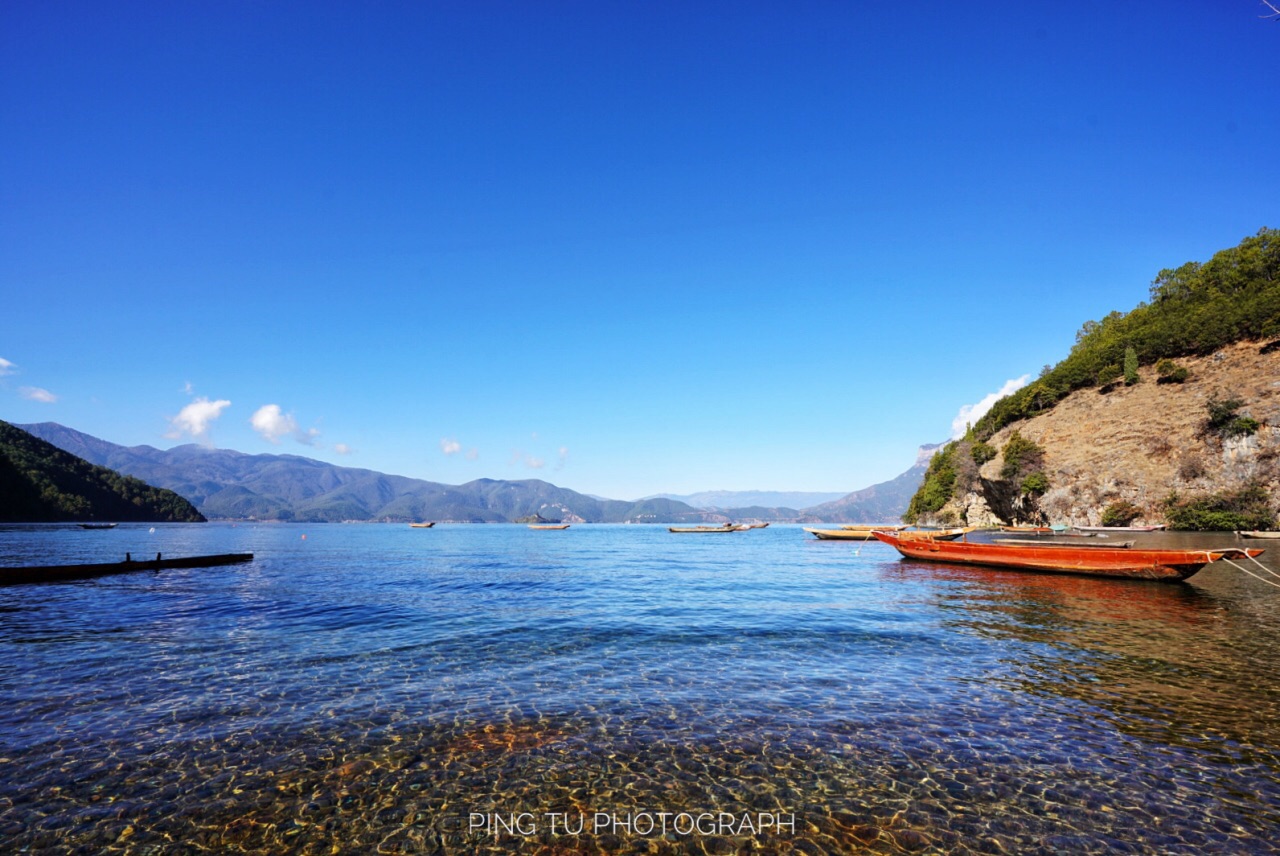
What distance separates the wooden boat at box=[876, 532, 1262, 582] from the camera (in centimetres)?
3014

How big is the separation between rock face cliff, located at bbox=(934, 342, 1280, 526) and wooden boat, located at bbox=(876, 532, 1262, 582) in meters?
60.9

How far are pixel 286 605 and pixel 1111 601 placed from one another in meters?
39.8

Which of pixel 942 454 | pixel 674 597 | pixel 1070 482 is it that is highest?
pixel 942 454

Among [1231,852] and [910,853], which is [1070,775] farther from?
[910,853]

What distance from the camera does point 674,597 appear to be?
29578mm

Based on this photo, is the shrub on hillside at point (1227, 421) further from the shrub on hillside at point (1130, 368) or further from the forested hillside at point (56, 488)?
the forested hillside at point (56, 488)

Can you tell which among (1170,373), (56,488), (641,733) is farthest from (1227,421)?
(56,488)

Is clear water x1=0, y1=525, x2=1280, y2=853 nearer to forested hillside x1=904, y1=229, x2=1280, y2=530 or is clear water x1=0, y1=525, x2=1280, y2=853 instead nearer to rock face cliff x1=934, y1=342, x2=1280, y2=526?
forested hillside x1=904, y1=229, x2=1280, y2=530

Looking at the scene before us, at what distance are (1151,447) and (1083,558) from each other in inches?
2794

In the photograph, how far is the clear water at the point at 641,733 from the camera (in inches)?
286

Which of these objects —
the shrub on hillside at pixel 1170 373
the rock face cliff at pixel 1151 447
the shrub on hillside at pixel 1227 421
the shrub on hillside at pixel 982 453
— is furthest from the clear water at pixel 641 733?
the shrub on hillside at pixel 982 453

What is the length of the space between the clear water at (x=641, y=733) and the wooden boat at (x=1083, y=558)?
9.09 metres

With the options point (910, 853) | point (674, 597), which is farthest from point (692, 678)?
point (674, 597)

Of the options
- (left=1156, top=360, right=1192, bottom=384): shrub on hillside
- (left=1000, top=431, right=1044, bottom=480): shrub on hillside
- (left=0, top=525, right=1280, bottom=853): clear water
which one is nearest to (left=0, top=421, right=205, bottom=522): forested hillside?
(left=0, top=525, right=1280, bottom=853): clear water
